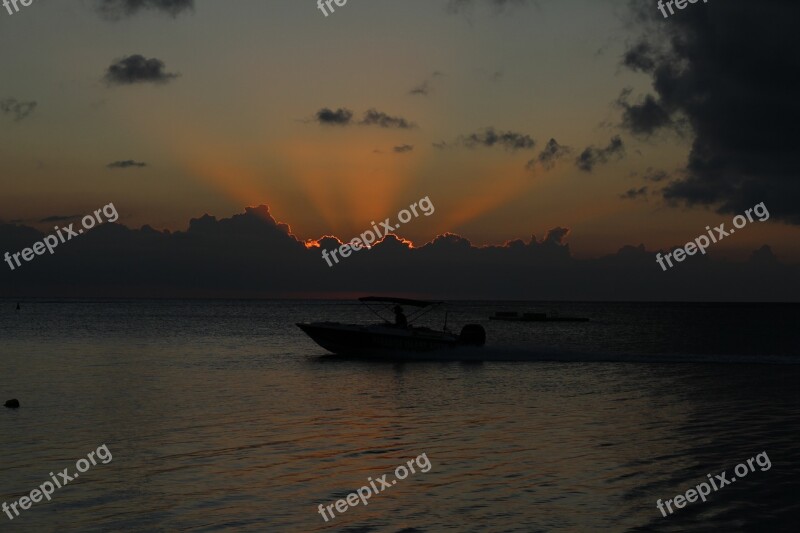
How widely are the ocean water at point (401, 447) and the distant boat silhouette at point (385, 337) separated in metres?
6.34

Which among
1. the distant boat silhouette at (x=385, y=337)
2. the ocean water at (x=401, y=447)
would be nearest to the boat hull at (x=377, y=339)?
the distant boat silhouette at (x=385, y=337)

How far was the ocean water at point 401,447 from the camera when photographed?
1512 cm

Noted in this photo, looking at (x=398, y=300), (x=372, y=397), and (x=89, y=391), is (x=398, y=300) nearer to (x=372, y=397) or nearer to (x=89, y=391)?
(x=372, y=397)

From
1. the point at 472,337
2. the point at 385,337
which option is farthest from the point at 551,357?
the point at 385,337

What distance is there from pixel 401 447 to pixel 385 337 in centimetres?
2905

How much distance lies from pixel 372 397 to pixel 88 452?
1363 centimetres

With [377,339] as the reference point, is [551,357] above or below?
below

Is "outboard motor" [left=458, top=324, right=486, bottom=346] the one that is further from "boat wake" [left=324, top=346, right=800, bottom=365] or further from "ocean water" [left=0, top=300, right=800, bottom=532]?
"ocean water" [left=0, top=300, right=800, bottom=532]

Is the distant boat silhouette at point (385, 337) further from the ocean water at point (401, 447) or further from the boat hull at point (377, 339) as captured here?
the ocean water at point (401, 447)

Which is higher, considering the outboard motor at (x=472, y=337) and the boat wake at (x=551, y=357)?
the outboard motor at (x=472, y=337)

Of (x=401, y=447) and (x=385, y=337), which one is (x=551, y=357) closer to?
(x=385, y=337)

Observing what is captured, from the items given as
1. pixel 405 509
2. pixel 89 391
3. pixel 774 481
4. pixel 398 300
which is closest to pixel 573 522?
pixel 405 509

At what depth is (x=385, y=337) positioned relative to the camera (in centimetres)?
5059

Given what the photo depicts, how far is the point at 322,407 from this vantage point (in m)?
29.5
